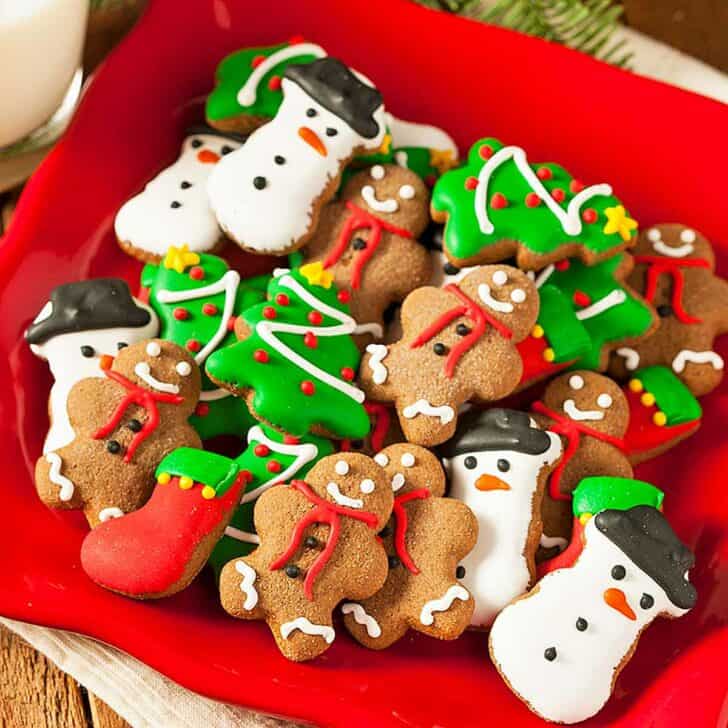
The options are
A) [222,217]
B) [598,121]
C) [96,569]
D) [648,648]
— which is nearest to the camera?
[96,569]

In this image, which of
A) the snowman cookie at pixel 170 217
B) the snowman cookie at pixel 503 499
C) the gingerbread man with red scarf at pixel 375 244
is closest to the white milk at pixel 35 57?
the snowman cookie at pixel 170 217

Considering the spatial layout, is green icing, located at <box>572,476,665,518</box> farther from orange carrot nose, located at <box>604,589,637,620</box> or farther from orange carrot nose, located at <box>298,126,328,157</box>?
orange carrot nose, located at <box>298,126,328,157</box>

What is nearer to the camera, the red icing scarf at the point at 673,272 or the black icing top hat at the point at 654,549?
the black icing top hat at the point at 654,549

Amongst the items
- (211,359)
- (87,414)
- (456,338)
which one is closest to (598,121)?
(456,338)

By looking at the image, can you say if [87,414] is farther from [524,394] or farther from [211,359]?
[524,394]

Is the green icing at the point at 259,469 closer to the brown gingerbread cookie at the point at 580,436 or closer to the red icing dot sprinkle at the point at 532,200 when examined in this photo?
the brown gingerbread cookie at the point at 580,436

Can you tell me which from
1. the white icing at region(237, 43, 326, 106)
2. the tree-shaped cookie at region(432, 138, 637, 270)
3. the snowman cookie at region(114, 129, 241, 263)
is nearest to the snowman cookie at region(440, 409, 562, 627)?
the tree-shaped cookie at region(432, 138, 637, 270)

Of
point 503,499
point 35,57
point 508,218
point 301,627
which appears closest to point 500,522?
point 503,499
